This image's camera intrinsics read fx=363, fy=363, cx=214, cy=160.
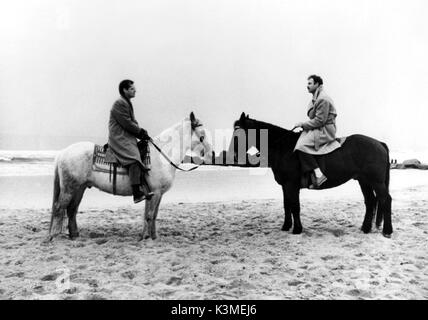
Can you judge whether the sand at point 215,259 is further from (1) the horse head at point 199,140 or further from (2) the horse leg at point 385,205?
(1) the horse head at point 199,140

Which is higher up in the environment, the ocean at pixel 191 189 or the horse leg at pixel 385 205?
the horse leg at pixel 385 205

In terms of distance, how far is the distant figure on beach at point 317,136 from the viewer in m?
5.04

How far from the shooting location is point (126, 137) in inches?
182

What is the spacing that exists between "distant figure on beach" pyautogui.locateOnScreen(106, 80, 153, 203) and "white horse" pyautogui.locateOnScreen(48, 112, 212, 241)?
7.4 inches

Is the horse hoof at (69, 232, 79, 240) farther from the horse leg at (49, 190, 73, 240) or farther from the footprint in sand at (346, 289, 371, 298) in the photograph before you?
Result: the footprint in sand at (346, 289, 371, 298)

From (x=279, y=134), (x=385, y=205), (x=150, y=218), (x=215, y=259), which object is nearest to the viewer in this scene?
(x=215, y=259)

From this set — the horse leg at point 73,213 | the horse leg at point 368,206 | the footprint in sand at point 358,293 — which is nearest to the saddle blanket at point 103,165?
the horse leg at point 73,213

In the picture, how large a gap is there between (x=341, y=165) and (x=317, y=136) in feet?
1.78

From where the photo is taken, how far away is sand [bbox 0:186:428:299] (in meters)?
3.29

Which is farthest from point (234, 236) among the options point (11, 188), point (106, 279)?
point (11, 188)

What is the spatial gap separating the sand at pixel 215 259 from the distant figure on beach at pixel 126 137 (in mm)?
942

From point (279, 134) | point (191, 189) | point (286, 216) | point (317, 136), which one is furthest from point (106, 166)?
point (191, 189)

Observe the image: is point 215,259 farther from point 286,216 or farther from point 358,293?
point 286,216

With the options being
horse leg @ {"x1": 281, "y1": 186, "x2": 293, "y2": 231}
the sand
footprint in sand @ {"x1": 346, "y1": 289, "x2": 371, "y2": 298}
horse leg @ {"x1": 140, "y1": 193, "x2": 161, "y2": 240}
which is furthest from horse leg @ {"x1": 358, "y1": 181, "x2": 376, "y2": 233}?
horse leg @ {"x1": 140, "y1": 193, "x2": 161, "y2": 240}
